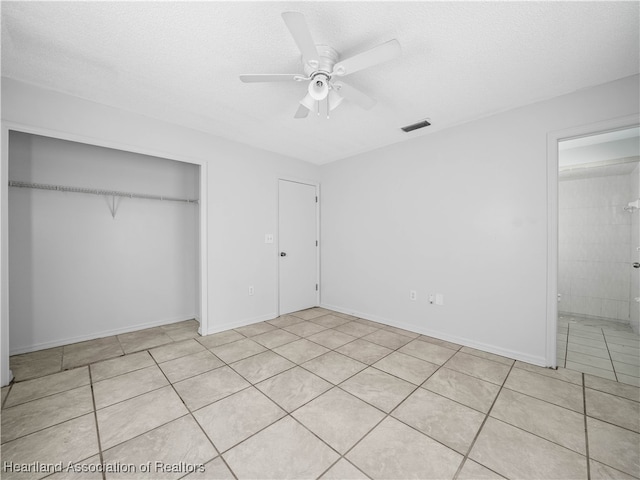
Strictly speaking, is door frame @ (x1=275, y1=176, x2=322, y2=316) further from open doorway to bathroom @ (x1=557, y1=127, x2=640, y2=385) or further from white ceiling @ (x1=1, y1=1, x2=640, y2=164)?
open doorway to bathroom @ (x1=557, y1=127, x2=640, y2=385)

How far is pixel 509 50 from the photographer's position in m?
1.85

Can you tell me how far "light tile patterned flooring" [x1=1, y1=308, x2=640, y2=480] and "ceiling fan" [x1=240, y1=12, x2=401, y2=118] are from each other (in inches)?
89.2

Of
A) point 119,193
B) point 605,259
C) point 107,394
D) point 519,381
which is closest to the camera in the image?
point 107,394

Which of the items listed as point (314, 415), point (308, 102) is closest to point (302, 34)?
point (308, 102)

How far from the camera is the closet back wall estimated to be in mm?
2771

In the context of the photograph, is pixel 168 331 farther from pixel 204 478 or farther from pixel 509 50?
pixel 509 50

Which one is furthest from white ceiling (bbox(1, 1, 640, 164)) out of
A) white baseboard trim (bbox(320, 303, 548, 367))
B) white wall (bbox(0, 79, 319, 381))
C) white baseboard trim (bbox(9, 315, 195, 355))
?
white baseboard trim (bbox(9, 315, 195, 355))

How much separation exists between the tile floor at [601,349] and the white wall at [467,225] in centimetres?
46

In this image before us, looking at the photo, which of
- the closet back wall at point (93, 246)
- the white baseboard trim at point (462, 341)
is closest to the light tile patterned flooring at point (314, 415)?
the white baseboard trim at point (462, 341)

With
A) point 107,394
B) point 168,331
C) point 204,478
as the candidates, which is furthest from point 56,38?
point 168,331

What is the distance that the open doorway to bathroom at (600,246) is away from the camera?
3.11 m

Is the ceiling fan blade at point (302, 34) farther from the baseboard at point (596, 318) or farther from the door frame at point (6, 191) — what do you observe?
the baseboard at point (596, 318)

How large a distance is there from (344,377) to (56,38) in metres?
3.27

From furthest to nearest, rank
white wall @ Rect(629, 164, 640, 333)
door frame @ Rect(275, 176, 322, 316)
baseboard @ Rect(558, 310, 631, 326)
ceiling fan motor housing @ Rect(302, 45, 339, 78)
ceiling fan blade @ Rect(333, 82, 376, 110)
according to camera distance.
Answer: door frame @ Rect(275, 176, 322, 316), baseboard @ Rect(558, 310, 631, 326), white wall @ Rect(629, 164, 640, 333), ceiling fan blade @ Rect(333, 82, 376, 110), ceiling fan motor housing @ Rect(302, 45, 339, 78)
